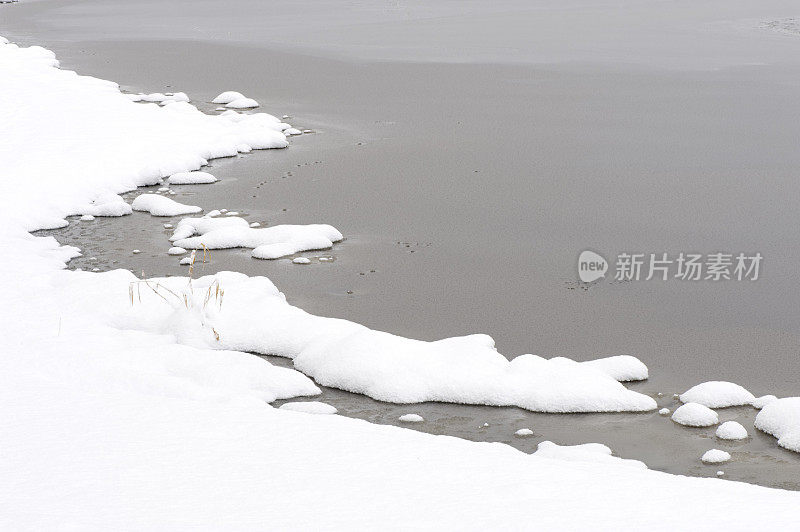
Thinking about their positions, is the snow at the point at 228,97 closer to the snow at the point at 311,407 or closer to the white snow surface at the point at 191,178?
the white snow surface at the point at 191,178

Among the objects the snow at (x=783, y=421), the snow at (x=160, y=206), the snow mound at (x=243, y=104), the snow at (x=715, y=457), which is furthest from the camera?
the snow mound at (x=243, y=104)

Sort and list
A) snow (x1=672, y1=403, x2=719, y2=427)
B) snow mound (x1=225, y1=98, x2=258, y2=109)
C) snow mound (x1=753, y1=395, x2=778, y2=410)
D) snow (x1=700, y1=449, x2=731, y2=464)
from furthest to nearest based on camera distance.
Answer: snow mound (x1=225, y1=98, x2=258, y2=109)
snow mound (x1=753, y1=395, x2=778, y2=410)
snow (x1=672, y1=403, x2=719, y2=427)
snow (x1=700, y1=449, x2=731, y2=464)

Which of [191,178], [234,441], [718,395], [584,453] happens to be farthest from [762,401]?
[191,178]

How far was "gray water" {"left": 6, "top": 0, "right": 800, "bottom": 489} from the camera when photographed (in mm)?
8117

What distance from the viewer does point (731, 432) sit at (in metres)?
6.71

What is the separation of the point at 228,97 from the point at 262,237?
29.5 feet

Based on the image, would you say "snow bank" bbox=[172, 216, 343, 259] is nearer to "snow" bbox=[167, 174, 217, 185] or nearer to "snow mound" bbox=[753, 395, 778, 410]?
"snow" bbox=[167, 174, 217, 185]

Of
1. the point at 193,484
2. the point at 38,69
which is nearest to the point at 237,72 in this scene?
A: the point at 38,69

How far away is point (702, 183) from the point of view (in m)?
13.4

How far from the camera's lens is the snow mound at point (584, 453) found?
20.5 feet

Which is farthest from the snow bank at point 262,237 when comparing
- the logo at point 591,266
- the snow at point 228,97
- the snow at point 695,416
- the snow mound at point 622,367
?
the snow at point 228,97

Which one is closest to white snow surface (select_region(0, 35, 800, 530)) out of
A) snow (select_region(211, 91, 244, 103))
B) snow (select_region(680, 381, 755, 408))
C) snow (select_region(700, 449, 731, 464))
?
snow (select_region(680, 381, 755, 408))

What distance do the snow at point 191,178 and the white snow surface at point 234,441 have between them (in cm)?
346

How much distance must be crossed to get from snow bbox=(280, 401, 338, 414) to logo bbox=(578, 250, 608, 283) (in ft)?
13.2
